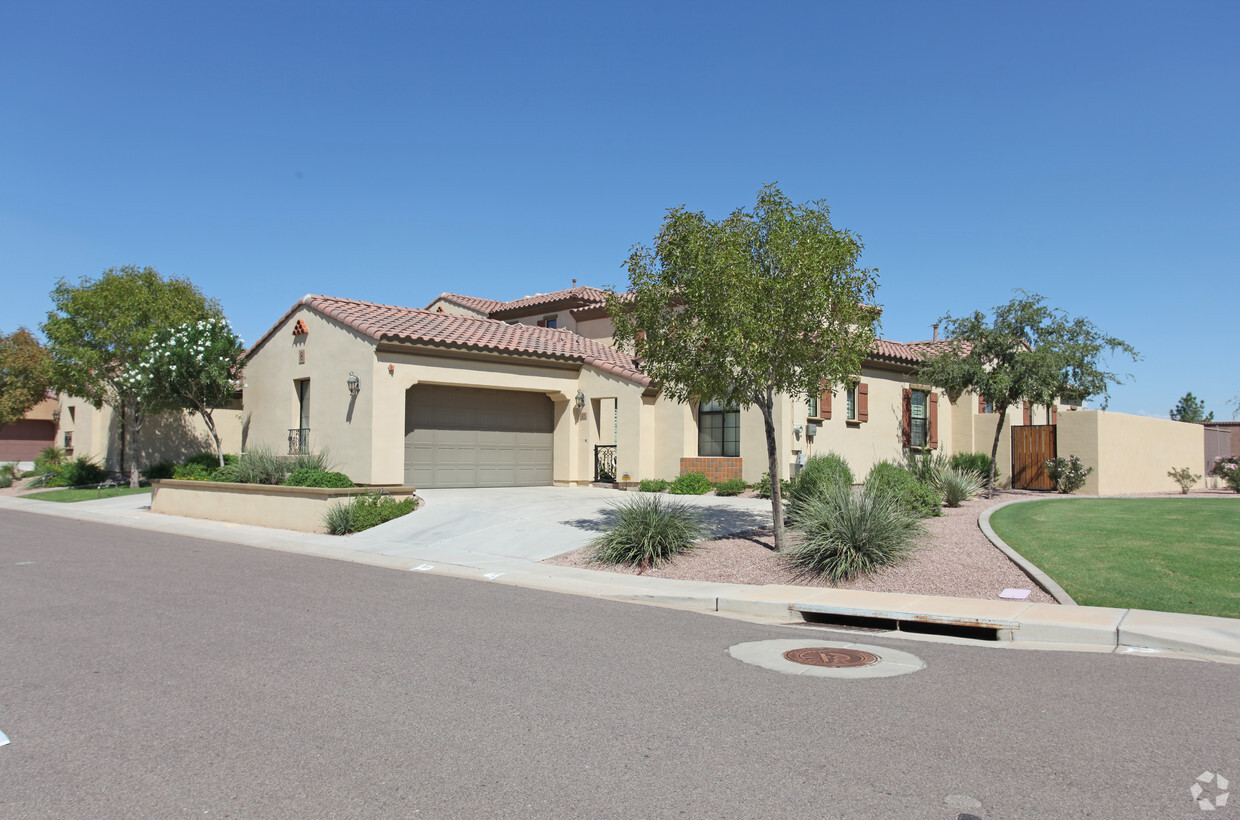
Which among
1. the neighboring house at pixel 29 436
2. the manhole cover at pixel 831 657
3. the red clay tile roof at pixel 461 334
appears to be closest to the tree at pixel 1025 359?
the red clay tile roof at pixel 461 334

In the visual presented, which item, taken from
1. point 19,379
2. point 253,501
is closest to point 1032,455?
point 253,501

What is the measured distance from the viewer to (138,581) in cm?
1146

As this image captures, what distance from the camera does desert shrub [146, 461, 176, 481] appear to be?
30.8 meters

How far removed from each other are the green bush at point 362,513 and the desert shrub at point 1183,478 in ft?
73.3

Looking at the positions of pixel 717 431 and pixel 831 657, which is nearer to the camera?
pixel 831 657

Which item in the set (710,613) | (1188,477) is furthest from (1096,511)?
(1188,477)

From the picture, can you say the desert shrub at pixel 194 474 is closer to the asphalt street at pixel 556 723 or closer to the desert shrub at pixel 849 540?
the asphalt street at pixel 556 723

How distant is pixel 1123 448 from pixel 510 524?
18.2m

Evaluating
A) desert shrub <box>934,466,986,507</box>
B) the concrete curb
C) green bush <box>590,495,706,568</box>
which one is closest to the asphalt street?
the concrete curb

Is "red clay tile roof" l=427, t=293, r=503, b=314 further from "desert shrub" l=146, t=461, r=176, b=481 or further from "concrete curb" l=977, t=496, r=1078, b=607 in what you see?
"concrete curb" l=977, t=496, r=1078, b=607

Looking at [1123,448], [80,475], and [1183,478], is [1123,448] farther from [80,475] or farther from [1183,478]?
[80,475]

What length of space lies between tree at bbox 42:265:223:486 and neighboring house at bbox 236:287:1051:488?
548 centimetres

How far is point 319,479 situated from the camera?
1900 centimetres

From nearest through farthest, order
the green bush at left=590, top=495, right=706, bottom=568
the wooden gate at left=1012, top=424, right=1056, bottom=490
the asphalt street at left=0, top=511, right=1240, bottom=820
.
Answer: the asphalt street at left=0, top=511, right=1240, bottom=820 < the green bush at left=590, top=495, right=706, bottom=568 < the wooden gate at left=1012, top=424, right=1056, bottom=490
